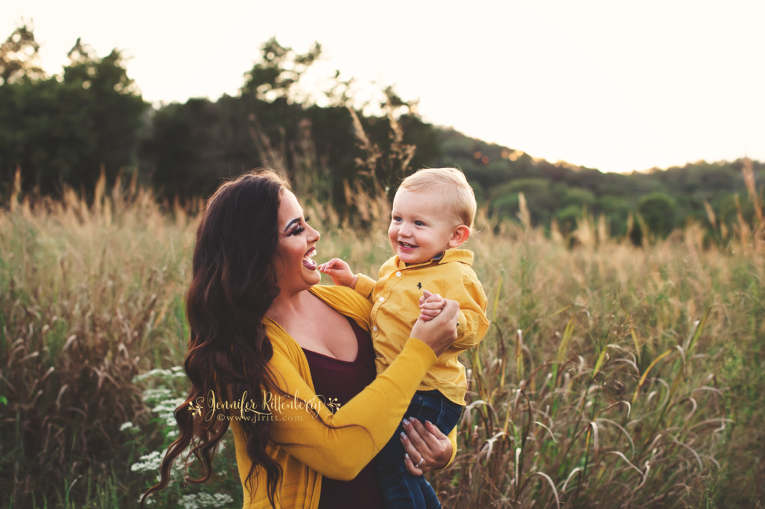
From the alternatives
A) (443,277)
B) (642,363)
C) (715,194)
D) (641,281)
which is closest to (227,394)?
(443,277)

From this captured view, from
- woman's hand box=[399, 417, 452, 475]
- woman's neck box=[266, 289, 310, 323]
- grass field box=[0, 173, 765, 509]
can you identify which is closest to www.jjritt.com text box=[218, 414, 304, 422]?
woman's neck box=[266, 289, 310, 323]

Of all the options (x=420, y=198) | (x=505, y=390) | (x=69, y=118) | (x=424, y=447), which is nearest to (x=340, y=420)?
(x=424, y=447)

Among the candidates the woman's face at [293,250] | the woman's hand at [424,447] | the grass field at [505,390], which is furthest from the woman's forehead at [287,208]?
the grass field at [505,390]

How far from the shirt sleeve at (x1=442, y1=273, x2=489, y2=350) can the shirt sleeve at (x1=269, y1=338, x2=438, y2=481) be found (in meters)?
0.28

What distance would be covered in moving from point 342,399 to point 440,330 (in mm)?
368

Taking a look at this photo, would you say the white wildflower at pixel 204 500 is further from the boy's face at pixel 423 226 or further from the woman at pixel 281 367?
the boy's face at pixel 423 226

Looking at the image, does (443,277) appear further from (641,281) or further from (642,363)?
(641,281)

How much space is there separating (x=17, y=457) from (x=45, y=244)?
2.46m

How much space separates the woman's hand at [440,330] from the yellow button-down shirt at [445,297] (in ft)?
0.29

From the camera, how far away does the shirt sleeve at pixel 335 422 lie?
1196 millimetres

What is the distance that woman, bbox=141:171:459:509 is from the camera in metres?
1.21

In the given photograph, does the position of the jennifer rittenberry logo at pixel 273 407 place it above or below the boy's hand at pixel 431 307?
below

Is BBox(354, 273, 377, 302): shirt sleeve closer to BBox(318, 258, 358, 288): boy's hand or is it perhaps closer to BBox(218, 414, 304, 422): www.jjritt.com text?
BBox(318, 258, 358, 288): boy's hand

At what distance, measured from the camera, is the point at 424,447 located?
1.43 meters
